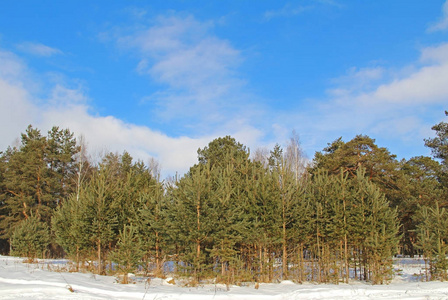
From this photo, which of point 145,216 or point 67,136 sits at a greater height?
point 67,136

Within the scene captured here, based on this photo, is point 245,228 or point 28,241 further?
point 28,241

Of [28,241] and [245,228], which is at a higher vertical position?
[245,228]

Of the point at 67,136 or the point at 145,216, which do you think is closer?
the point at 145,216

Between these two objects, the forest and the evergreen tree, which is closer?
the forest

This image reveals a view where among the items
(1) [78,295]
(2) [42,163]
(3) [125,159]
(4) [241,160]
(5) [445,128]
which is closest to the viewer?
(1) [78,295]

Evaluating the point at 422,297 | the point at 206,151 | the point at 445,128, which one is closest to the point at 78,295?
the point at 422,297

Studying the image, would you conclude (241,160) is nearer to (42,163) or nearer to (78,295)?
(78,295)

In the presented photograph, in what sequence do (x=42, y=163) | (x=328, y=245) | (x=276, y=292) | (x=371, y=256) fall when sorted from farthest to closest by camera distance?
(x=42, y=163)
(x=328, y=245)
(x=371, y=256)
(x=276, y=292)

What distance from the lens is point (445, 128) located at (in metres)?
24.2

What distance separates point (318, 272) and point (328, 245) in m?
1.19

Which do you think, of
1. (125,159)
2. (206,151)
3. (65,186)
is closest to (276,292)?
(206,151)

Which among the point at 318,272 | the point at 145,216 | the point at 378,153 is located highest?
the point at 378,153

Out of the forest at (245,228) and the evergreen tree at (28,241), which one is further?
the evergreen tree at (28,241)

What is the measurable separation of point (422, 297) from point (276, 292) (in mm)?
3798
